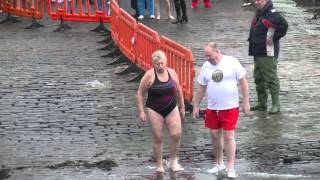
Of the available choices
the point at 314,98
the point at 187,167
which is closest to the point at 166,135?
the point at 187,167

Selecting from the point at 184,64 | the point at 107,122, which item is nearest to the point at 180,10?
the point at 184,64

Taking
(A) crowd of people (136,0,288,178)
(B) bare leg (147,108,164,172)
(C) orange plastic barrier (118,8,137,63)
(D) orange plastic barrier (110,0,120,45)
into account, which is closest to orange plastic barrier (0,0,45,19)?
(D) orange plastic barrier (110,0,120,45)

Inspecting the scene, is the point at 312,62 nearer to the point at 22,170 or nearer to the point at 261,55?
the point at 261,55

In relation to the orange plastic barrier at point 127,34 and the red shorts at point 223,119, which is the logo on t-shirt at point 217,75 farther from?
the orange plastic barrier at point 127,34

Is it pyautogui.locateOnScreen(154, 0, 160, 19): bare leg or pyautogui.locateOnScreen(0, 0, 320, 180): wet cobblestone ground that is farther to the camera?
pyautogui.locateOnScreen(154, 0, 160, 19): bare leg

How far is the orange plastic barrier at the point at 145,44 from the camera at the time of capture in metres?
13.0

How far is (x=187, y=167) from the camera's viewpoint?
8922mm

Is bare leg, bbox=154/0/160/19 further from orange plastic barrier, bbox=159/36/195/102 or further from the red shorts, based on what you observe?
the red shorts

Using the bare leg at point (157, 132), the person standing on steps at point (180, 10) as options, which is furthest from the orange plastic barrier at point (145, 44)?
the person standing on steps at point (180, 10)

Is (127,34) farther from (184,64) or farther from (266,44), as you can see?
(266,44)

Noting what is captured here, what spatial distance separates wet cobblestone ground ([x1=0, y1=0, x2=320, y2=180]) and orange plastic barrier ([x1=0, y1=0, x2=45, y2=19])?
4.00 meters

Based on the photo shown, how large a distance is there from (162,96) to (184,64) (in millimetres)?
2832

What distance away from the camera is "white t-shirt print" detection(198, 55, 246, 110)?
8.54 m

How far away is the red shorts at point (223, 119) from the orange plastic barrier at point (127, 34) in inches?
241
